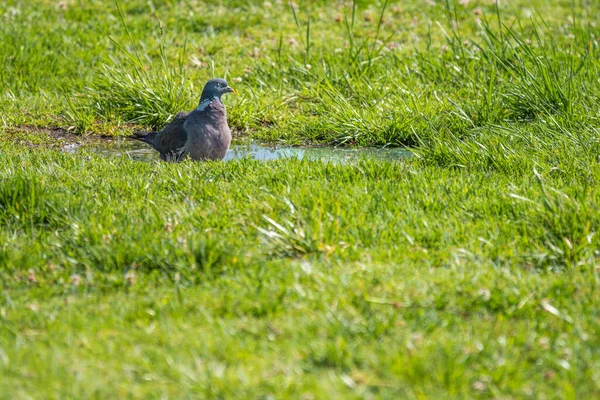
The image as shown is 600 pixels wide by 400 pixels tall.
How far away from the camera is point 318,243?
4656 millimetres

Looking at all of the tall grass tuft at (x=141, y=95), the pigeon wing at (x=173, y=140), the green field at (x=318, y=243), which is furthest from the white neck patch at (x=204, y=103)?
the tall grass tuft at (x=141, y=95)

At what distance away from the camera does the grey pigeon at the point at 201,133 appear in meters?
6.91

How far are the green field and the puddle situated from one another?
0.16m

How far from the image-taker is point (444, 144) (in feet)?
21.0

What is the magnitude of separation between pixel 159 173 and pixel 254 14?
18.8 ft

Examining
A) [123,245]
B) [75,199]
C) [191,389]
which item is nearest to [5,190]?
[75,199]

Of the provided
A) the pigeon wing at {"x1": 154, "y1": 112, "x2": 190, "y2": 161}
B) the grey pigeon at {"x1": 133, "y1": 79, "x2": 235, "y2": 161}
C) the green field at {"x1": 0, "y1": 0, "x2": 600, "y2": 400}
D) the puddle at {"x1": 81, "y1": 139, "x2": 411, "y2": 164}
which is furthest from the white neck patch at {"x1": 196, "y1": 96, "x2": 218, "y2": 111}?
→ the green field at {"x1": 0, "y1": 0, "x2": 600, "y2": 400}

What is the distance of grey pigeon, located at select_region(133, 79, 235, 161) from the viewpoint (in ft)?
22.7

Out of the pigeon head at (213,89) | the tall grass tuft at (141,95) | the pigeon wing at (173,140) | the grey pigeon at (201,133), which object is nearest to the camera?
the grey pigeon at (201,133)

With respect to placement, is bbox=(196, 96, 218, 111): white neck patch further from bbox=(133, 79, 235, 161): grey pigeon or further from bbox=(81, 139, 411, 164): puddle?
bbox=(81, 139, 411, 164): puddle

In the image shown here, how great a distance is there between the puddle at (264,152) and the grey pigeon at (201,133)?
19cm

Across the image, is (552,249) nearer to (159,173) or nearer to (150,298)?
(150,298)

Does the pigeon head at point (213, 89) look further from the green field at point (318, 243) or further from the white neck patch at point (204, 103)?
the green field at point (318, 243)

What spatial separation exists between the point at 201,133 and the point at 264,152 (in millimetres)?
735
